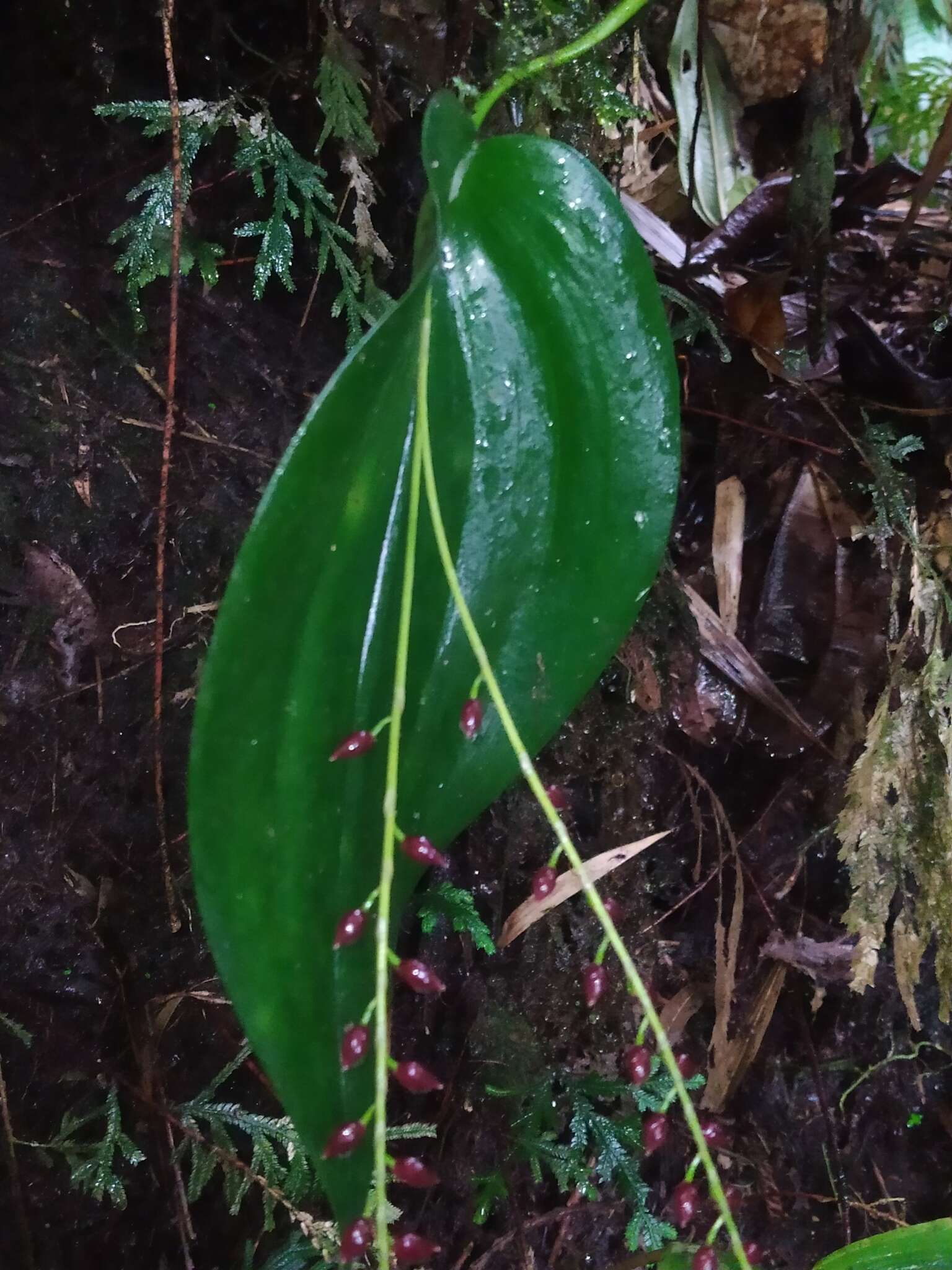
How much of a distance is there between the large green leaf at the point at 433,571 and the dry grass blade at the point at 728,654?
48cm

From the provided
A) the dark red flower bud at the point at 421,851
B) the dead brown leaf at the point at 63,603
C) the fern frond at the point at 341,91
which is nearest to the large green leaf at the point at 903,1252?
the dark red flower bud at the point at 421,851

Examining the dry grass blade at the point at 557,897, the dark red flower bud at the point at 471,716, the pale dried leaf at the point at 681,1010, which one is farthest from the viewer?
the pale dried leaf at the point at 681,1010

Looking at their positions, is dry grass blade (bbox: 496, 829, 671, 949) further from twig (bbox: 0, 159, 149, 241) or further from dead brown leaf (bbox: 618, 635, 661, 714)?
twig (bbox: 0, 159, 149, 241)

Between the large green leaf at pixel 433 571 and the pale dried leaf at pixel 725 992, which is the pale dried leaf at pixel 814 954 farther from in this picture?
the large green leaf at pixel 433 571

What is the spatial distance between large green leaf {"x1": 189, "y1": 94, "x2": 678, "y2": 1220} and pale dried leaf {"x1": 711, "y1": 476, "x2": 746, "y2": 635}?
0.51 m

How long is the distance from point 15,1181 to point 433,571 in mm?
686

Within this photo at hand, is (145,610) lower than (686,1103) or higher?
higher

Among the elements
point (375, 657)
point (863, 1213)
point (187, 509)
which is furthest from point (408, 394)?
point (863, 1213)

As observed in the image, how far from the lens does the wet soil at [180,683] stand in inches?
28.5

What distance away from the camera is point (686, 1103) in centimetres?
41

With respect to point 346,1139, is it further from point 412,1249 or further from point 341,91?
point 341,91

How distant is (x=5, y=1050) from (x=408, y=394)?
2.23 ft

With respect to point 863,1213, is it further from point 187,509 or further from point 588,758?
point 187,509

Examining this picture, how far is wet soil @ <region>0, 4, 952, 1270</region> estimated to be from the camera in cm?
73
